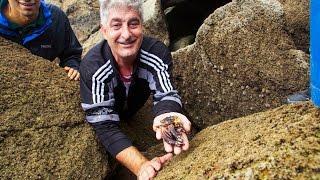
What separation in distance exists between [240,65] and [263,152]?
1967mm

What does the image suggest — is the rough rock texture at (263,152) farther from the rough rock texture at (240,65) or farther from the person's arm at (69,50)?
the person's arm at (69,50)

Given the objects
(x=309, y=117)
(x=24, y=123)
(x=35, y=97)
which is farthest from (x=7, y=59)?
(x=309, y=117)

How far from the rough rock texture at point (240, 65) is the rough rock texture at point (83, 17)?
2.51 m

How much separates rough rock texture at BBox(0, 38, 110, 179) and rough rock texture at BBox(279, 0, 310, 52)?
2021 mm

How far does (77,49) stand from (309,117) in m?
2.89

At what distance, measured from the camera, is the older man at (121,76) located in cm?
306

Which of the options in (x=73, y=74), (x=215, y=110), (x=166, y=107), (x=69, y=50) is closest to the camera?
(x=166, y=107)

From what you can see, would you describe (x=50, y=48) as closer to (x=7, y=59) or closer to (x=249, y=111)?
(x=7, y=59)

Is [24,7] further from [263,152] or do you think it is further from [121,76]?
[263,152]

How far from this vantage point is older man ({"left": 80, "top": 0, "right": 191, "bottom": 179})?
3.06m

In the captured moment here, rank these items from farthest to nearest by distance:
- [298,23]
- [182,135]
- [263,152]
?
[298,23] → [182,135] → [263,152]

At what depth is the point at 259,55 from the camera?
383cm

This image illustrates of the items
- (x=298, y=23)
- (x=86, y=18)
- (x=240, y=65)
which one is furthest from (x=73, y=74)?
(x=86, y=18)

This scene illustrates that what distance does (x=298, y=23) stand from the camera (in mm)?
4133
